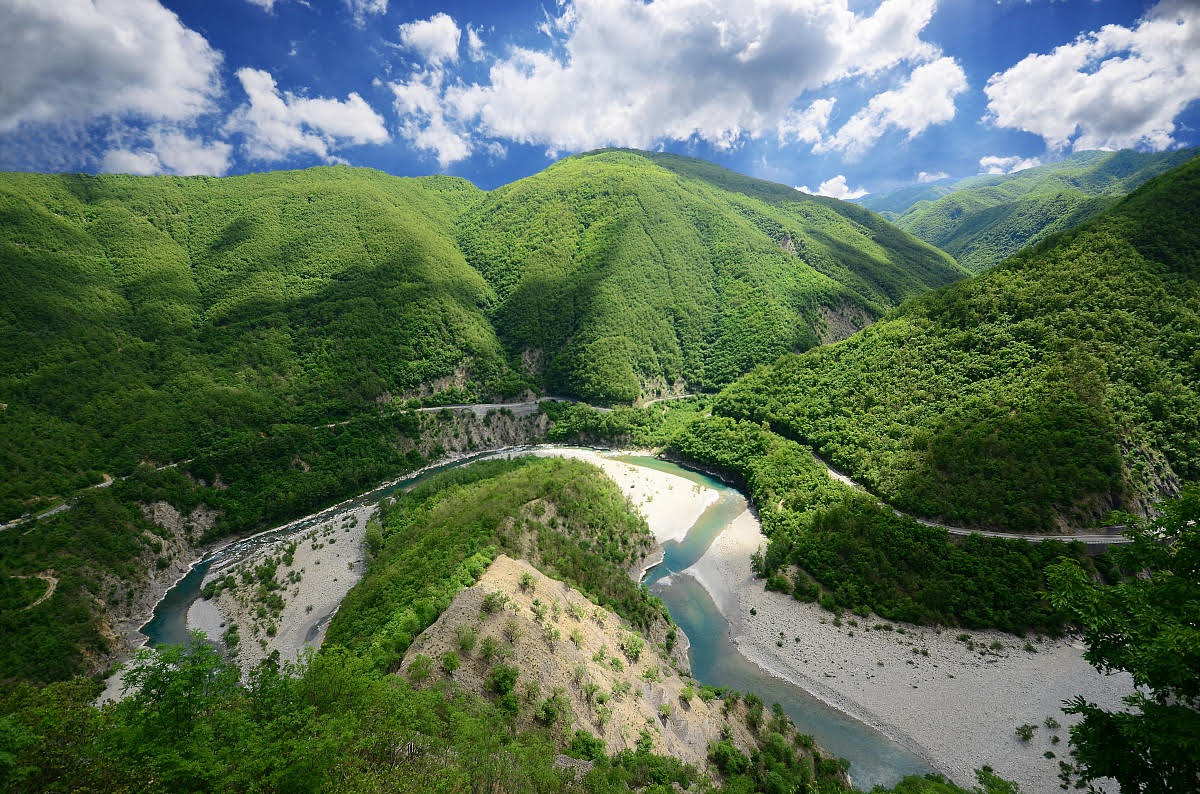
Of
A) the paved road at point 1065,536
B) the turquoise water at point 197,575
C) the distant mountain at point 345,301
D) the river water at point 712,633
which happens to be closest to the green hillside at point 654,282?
the distant mountain at point 345,301

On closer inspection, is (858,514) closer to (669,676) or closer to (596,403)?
(669,676)

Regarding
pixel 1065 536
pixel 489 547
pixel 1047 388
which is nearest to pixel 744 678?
pixel 489 547

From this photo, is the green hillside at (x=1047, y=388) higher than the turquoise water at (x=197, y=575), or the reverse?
the green hillside at (x=1047, y=388)

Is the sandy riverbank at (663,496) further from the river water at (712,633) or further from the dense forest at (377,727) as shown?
the dense forest at (377,727)

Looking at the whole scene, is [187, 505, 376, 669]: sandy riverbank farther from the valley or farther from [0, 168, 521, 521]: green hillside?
[0, 168, 521, 521]: green hillside

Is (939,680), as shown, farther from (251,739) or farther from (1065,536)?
(251,739)

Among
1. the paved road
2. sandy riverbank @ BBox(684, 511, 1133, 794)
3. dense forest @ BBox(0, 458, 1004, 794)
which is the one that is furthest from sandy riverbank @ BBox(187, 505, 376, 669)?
the paved road
